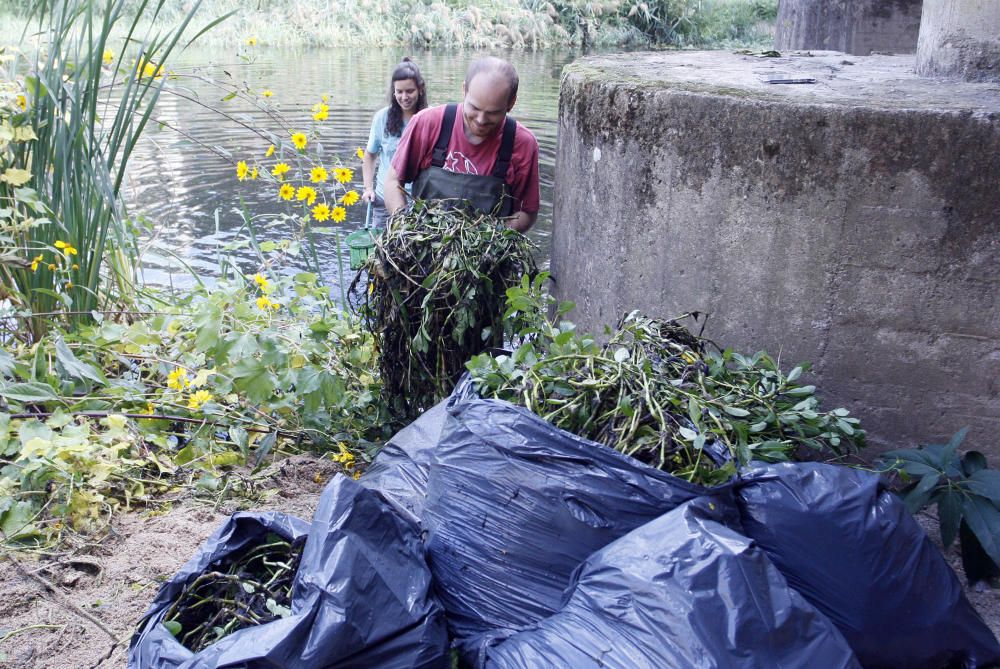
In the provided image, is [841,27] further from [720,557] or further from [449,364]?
[720,557]

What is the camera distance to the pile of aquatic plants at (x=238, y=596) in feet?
5.82

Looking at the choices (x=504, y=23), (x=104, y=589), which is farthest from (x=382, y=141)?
(x=504, y=23)

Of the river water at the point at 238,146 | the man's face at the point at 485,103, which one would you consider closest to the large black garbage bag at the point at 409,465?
the man's face at the point at 485,103

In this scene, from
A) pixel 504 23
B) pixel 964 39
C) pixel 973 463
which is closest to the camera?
pixel 973 463

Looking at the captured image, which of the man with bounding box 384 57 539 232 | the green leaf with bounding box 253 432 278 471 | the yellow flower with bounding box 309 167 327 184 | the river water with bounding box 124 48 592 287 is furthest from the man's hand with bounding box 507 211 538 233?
the green leaf with bounding box 253 432 278 471

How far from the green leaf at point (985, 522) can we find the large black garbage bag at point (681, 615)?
79cm

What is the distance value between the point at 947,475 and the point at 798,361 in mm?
494

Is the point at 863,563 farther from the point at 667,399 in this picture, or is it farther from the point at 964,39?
the point at 964,39

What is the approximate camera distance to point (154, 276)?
246 inches

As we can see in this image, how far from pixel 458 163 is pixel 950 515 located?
2.01m

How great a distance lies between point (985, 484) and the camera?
2.26 metres

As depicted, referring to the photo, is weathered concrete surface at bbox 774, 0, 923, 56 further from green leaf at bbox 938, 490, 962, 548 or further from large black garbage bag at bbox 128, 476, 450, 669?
large black garbage bag at bbox 128, 476, 450, 669

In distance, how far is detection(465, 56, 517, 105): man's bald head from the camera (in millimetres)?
3146

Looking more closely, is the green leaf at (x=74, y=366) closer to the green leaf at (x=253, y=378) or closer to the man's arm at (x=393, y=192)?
the green leaf at (x=253, y=378)
